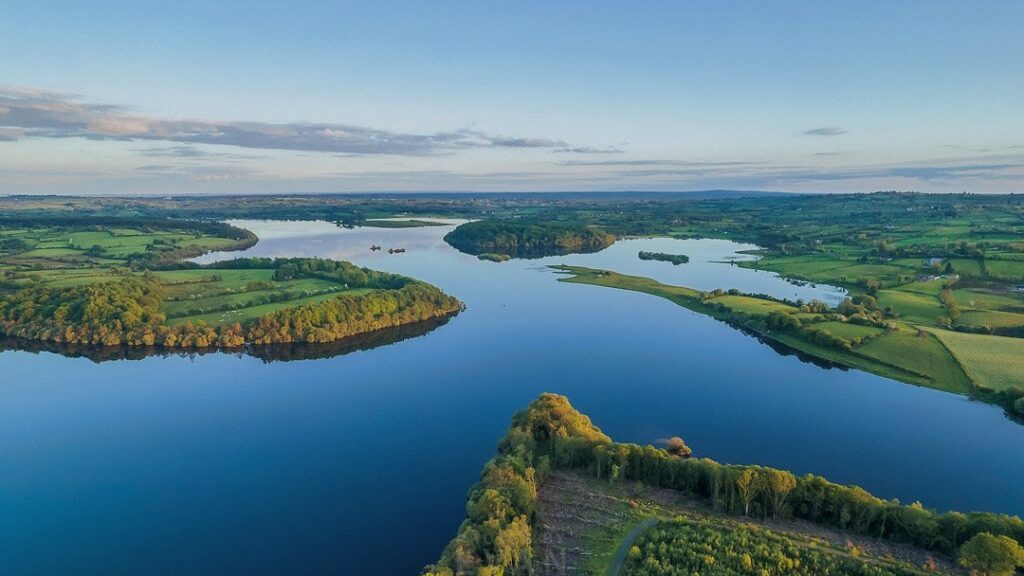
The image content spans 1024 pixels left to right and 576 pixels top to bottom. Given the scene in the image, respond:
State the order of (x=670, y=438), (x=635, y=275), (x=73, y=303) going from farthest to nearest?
(x=635, y=275)
(x=73, y=303)
(x=670, y=438)

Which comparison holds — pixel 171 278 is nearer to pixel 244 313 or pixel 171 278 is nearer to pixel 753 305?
pixel 244 313

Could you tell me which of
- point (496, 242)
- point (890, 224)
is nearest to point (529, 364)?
point (496, 242)

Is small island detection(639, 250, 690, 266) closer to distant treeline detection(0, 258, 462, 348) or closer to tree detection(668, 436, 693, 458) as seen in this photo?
distant treeline detection(0, 258, 462, 348)

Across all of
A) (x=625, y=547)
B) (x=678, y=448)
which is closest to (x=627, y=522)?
(x=625, y=547)

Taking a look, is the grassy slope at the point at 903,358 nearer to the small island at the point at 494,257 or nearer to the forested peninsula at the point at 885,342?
the forested peninsula at the point at 885,342

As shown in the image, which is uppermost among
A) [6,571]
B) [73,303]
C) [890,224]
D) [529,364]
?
[890,224]

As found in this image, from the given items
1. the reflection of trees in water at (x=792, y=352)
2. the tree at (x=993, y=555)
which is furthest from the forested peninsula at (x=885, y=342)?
the tree at (x=993, y=555)

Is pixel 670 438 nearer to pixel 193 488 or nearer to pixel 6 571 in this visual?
pixel 193 488
